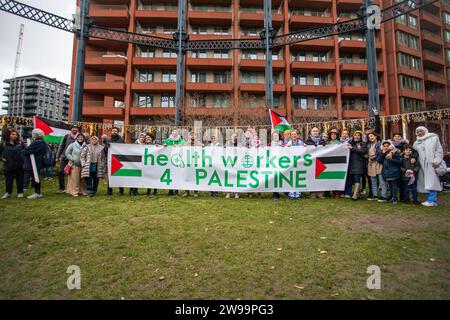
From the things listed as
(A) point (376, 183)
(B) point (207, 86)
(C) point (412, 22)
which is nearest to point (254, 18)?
(B) point (207, 86)

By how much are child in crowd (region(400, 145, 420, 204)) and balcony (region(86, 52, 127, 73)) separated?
3440 centimetres

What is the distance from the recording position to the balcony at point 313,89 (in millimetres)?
33750

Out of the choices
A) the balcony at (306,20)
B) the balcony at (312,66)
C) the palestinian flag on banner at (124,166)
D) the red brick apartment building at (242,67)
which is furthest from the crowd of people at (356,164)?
the balcony at (306,20)

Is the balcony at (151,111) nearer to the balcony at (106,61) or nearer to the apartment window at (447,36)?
the balcony at (106,61)

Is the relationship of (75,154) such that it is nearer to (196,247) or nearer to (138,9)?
(196,247)

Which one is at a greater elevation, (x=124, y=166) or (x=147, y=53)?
(x=147, y=53)

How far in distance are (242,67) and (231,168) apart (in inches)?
1178

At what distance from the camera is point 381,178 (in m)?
6.93

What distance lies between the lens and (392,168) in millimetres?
6582

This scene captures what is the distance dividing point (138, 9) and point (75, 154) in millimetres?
35247

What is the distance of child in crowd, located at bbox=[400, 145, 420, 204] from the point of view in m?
6.57

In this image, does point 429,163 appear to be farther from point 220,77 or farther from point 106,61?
point 106,61

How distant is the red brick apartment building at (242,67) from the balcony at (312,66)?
0.47 ft

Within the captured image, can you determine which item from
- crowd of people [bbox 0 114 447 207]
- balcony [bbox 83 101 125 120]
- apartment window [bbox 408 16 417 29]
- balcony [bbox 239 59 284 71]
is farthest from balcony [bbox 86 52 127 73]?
apartment window [bbox 408 16 417 29]
